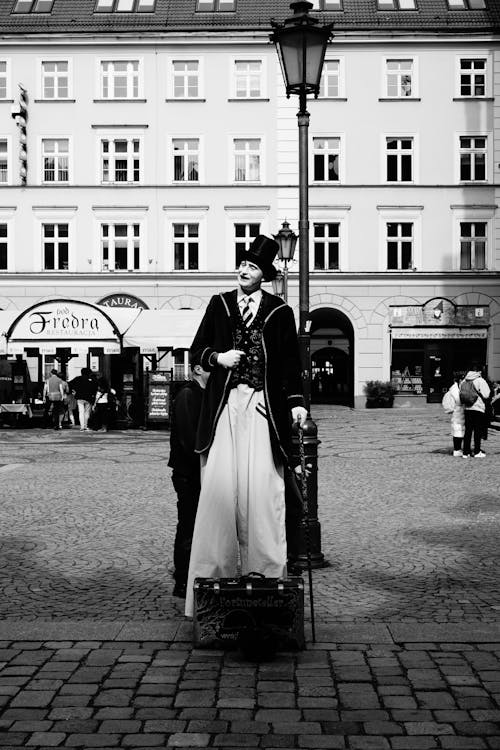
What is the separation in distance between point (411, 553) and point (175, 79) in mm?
30593

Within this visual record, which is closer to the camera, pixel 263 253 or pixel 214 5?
pixel 263 253

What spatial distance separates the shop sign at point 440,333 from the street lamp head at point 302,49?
27.7 meters

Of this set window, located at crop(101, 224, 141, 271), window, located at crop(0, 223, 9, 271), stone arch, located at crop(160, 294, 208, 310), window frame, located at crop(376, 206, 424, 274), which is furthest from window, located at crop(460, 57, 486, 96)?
window, located at crop(0, 223, 9, 271)

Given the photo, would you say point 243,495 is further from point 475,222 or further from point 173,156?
point 475,222

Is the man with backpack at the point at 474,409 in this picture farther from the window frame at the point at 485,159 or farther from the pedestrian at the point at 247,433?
the window frame at the point at 485,159

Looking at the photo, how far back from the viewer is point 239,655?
4.57 meters

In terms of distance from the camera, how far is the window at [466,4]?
35.4m

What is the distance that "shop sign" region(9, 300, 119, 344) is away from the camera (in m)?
21.1

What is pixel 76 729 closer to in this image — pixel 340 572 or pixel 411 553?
pixel 340 572

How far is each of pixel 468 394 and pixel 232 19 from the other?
24.3m

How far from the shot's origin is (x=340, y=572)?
21.6ft

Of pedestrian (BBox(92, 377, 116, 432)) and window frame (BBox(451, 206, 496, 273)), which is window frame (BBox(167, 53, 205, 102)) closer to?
window frame (BBox(451, 206, 496, 273))

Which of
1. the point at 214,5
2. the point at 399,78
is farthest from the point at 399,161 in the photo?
the point at 214,5

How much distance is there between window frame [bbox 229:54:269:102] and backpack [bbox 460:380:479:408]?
2196cm
